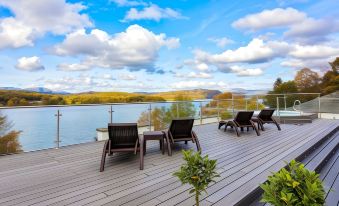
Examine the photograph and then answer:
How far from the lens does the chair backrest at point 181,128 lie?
478 cm

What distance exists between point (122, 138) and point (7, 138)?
3.09 metres

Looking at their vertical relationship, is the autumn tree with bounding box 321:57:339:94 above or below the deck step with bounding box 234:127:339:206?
above

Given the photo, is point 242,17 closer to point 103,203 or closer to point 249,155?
point 249,155

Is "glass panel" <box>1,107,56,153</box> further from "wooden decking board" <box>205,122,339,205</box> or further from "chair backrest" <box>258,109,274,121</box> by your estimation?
"chair backrest" <box>258,109,274,121</box>

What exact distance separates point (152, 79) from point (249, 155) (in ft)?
59.7

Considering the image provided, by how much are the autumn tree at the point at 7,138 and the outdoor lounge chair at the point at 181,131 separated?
11.3ft

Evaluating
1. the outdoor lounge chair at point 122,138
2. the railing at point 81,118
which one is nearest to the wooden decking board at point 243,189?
the outdoor lounge chair at point 122,138

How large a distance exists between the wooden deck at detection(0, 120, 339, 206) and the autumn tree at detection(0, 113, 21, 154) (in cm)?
31

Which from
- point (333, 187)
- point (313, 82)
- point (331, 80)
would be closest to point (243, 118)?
point (333, 187)

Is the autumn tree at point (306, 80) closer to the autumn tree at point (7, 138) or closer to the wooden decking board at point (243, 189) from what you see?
the wooden decking board at point (243, 189)

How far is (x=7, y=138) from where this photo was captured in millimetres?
5121

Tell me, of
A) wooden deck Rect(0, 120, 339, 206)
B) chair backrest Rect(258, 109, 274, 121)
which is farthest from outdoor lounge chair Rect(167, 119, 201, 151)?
chair backrest Rect(258, 109, 274, 121)

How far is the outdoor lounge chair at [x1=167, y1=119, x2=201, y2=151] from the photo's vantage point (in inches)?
187

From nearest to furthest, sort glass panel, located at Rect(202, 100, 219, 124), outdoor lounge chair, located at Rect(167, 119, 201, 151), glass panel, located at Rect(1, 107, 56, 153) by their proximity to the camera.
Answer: outdoor lounge chair, located at Rect(167, 119, 201, 151)
glass panel, located at Rect(1, 107, 56, 153)
glass panel, located at Rect(202, 100, 219, 124)
